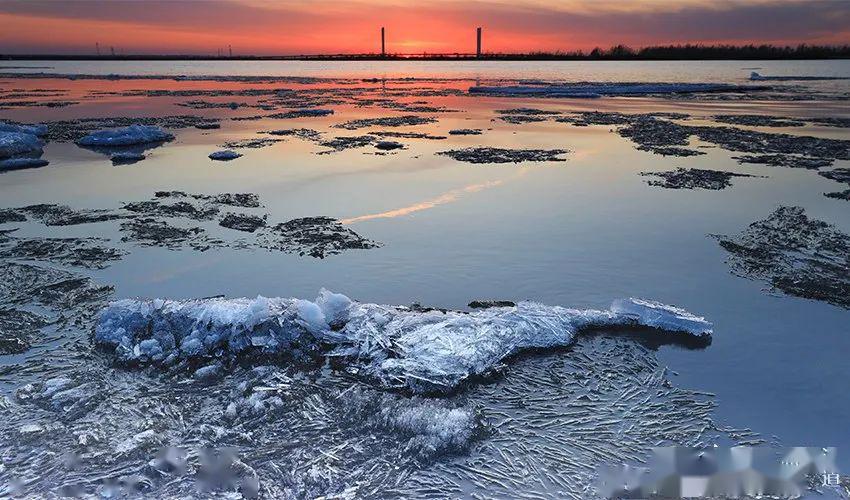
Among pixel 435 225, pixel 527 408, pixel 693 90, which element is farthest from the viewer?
pixel 693 90

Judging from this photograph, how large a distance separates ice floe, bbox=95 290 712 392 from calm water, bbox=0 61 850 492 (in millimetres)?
379

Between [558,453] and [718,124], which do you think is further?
[718,124]

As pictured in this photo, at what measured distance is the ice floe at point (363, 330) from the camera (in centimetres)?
343

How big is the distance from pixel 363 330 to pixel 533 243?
271 centimetres

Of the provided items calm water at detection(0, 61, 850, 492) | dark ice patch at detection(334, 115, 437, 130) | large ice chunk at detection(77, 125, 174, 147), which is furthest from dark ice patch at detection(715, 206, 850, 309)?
large ice chunk at detection(77, 125, 174, 147)

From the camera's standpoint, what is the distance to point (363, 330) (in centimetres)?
368

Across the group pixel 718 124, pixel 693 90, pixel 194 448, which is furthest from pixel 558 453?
pixel 693 90

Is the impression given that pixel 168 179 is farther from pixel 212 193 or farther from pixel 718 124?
pixel 718 124

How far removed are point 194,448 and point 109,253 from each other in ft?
11.6

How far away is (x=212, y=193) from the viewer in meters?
7.98

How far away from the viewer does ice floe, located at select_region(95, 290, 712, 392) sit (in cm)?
343

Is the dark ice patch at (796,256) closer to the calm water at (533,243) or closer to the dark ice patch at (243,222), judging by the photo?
the calm water at (533,243)
